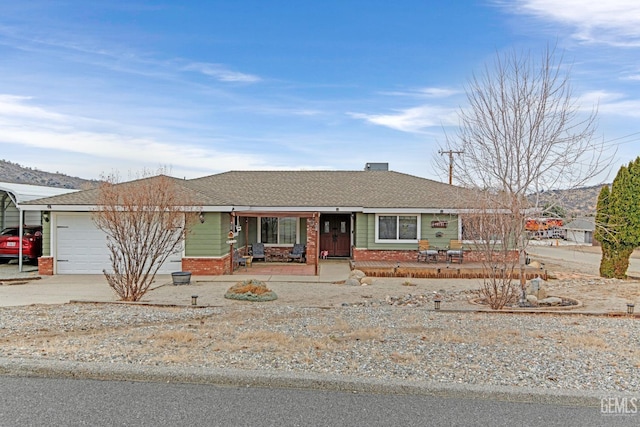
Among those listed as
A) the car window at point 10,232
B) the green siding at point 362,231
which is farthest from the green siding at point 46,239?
the green siding at point 362,231

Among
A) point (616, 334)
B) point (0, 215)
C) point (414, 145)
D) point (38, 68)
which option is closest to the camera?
point (616, 334)

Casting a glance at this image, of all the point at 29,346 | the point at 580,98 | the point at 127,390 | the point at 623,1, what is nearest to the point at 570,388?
the point at 127,390

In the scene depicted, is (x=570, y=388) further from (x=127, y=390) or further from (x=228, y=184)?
(x=228, y=184)

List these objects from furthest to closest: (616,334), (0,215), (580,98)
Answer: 1. (0,215)
2. (580,98)
3. (616,334)

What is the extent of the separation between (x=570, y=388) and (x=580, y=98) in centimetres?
729

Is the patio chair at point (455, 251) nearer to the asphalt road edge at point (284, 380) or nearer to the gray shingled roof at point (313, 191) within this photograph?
the gray shingled roof at point (313, 191)

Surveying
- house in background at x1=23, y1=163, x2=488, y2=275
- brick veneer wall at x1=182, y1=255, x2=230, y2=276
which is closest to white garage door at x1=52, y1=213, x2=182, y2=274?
house in background at x1=23, y1=163, x2=488, y2=275

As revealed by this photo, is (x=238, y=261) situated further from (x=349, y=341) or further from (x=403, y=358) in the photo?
(x=403, y=358)

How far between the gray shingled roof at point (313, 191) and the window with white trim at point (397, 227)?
62 cm

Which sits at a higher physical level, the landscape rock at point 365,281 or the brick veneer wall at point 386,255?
the brick veneer wall at point 386,255

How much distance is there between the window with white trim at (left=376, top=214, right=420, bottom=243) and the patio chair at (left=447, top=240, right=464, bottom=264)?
153 centimetres

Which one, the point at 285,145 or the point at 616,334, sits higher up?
the point at 285,145

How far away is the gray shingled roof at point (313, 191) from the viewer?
16.1 m

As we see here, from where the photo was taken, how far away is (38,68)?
1502 cm
